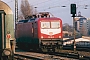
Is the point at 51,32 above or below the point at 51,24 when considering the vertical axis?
below

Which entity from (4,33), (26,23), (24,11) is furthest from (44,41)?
(24,11)

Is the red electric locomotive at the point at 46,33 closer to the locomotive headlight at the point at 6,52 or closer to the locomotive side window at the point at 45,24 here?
the locomotive side window at the point at 45,24

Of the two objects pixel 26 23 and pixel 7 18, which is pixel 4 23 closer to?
pixel 7 18

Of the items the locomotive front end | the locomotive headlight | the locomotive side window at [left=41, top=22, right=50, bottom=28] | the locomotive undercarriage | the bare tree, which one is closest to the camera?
the locomotive headlight

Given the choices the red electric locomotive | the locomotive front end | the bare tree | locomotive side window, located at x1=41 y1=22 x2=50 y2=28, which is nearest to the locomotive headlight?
the red electric locomotive

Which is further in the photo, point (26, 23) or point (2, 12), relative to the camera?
point (26, 23)

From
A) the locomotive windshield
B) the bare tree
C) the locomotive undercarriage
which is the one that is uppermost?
the bare tree

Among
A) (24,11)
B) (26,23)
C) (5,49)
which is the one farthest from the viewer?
(24,11)

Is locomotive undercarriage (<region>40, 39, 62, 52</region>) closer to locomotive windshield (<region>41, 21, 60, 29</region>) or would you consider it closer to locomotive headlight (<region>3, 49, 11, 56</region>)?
locomotive windshield (<region>41, 21, 60, 29</region>)

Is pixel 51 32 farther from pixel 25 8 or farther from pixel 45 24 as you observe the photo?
pixel 25 8

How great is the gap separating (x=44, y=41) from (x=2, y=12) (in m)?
14.6

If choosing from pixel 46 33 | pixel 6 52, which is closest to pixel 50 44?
pixel 46 33

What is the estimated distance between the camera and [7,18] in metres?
11.8

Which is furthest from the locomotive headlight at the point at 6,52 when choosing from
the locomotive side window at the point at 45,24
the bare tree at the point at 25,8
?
the bare tree at the point at 25,8
